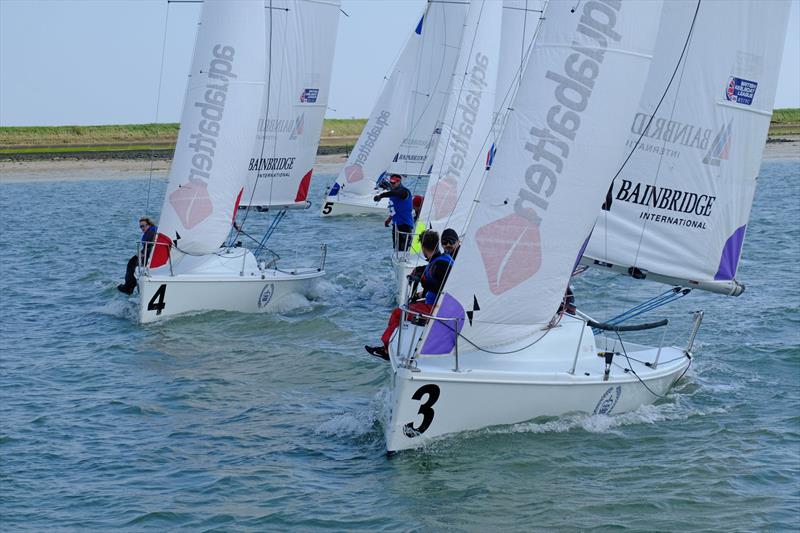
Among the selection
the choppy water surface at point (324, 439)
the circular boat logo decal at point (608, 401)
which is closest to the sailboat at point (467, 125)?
the choppy water surface at point (324, 439)

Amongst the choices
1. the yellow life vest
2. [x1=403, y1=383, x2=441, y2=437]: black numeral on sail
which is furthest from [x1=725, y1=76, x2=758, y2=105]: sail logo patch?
the yellow life vest

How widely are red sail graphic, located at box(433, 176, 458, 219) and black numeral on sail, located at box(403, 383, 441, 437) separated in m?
8.71

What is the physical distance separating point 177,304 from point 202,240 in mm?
1072

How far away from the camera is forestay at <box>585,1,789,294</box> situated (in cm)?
1064

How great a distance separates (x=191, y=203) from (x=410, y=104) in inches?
579

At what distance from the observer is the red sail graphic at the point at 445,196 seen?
58.8 feet

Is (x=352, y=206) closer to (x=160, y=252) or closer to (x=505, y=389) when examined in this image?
(x=160, y=252)

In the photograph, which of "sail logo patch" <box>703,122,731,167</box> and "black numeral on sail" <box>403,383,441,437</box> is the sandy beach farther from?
"black numeral on sail" <box>403,383,441,437</box>

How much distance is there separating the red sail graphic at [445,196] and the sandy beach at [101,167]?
3592 cm

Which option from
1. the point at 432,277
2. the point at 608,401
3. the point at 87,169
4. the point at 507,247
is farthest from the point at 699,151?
the point at 87,169

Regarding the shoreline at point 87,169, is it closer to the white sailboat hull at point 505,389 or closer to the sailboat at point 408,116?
the sailboat at point 408,116

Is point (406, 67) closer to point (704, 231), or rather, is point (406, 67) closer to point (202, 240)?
point (202, 240)

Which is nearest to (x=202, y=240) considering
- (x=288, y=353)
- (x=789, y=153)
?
(x=288, y=353)

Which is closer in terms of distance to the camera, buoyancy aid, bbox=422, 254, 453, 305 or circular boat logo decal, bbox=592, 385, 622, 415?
circular boat logo decal, bbox=592, 385, 622, 415
